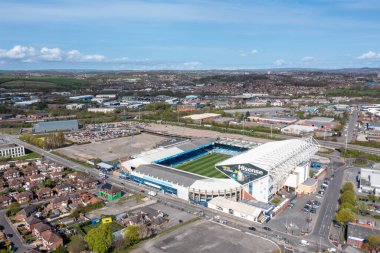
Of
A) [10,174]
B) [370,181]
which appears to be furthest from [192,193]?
[10,174]

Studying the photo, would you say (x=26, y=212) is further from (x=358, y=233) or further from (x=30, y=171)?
(x=358, y=233)

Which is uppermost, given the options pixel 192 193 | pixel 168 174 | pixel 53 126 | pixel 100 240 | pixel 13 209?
pixel 53 126

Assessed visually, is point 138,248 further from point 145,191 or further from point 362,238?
point 362,238

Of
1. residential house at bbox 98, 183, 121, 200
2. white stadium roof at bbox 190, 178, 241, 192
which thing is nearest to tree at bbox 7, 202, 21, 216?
residential house at bbox 98, 183, 121, 200

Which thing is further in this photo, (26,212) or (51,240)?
(26,212)

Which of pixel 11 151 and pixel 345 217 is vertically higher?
pixel 11 151

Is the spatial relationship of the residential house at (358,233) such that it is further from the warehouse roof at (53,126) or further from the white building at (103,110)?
the white building at (103,110)

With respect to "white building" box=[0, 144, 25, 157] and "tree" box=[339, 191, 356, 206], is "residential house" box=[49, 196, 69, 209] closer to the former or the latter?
"white building" box=[0, 144, 25, 157]
